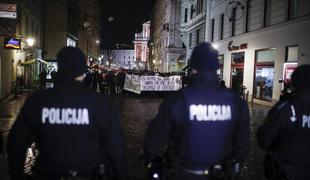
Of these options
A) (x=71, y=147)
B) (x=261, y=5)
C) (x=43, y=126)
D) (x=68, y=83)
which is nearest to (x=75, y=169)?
(x=71, y=147)

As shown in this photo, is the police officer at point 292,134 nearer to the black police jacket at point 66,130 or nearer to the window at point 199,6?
the black police jacket at point 66,130

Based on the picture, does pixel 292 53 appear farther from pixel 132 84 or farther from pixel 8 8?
pixel 8 8

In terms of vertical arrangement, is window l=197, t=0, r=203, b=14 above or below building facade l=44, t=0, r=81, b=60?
above

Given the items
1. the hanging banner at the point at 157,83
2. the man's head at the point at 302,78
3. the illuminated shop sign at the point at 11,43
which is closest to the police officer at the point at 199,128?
the man's head at the point at 302,78

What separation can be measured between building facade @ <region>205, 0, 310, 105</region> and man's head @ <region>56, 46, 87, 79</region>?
16.1 metres

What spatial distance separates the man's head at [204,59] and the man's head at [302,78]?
1025mm

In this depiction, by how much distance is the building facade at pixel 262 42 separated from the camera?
64.4 ft

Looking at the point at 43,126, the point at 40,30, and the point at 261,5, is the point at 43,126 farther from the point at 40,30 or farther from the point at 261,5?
the point at 40,30

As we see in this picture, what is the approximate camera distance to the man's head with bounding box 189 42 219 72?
11.1 ft

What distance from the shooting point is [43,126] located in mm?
3031

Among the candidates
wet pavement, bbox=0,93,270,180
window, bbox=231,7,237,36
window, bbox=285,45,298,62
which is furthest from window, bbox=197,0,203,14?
wet pavement, bbox=0,93,270,180

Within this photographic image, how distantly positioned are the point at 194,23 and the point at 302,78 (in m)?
39.2

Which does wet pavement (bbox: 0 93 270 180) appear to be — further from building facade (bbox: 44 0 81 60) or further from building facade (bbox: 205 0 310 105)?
building facade (bbox: 44 0 81 60)

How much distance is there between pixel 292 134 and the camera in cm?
373
